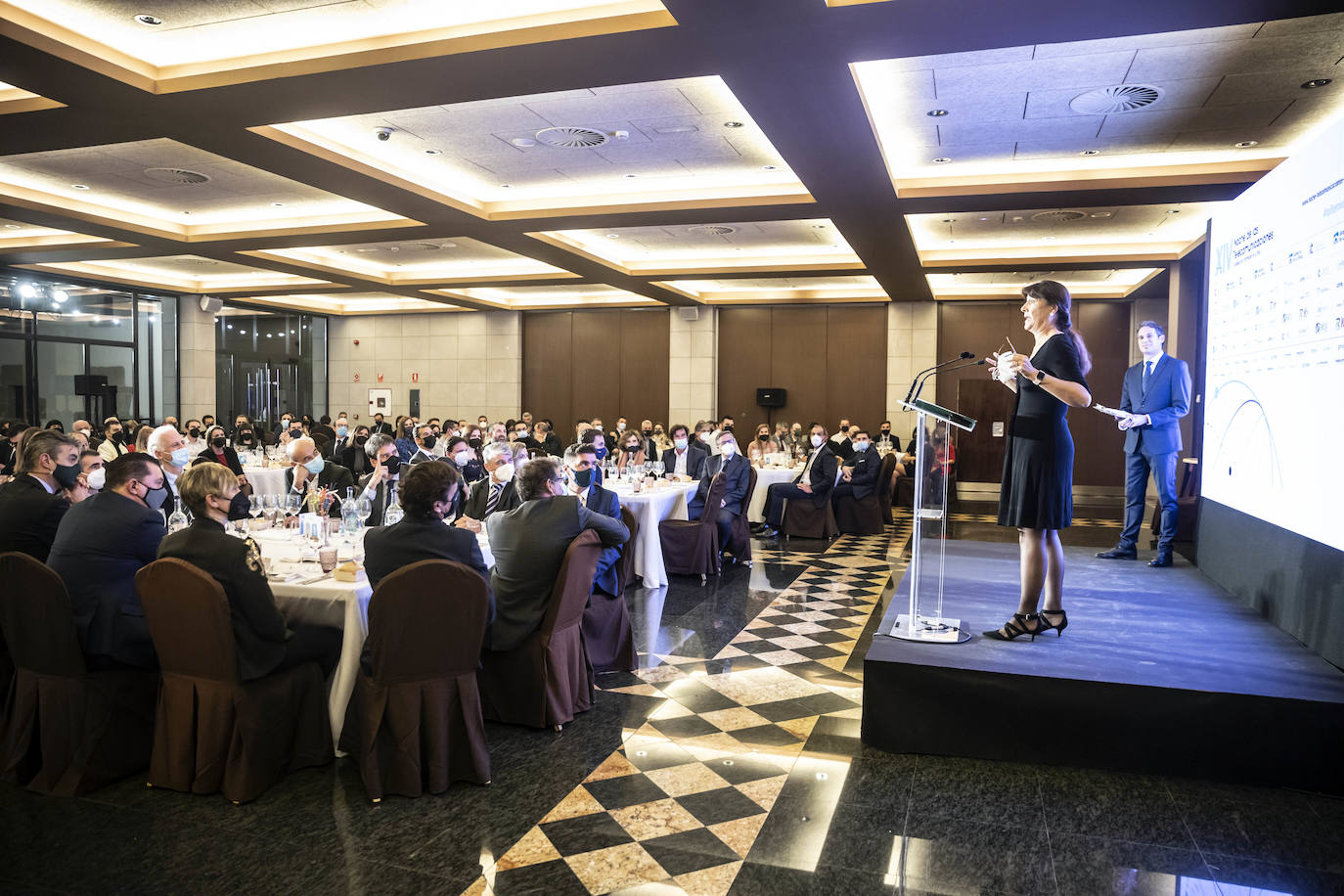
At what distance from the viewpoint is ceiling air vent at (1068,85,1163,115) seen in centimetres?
553

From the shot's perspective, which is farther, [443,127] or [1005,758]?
[443,127]

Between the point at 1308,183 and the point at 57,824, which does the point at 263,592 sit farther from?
the point at 1308,183

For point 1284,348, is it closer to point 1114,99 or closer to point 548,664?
point 1114,99

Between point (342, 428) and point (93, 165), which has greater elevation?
point (93, 165)

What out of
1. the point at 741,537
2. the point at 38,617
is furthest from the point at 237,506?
the point at 741,537

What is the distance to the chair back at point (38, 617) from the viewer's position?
322 cm

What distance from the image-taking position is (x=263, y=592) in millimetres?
3248

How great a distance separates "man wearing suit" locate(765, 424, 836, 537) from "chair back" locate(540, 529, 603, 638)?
623cm

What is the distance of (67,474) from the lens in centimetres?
443

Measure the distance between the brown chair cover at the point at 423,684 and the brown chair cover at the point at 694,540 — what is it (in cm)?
421

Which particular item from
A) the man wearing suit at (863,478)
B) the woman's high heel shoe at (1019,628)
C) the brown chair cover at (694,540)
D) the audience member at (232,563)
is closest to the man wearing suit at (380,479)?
the audience member at (232,563)

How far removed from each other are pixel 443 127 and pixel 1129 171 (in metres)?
5.68

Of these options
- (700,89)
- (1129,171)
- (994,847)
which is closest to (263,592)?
(994,847)

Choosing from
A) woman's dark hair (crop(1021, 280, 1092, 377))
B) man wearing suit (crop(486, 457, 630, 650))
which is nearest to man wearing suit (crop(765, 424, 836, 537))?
woman's dark hair (crop(1021, 280, 1092, 377))
